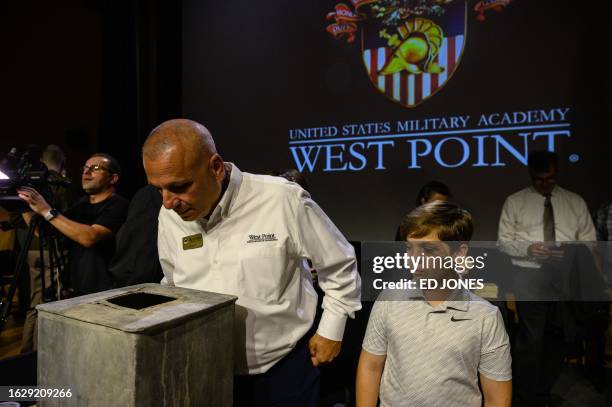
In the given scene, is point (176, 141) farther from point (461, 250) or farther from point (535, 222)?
point (535, 222)

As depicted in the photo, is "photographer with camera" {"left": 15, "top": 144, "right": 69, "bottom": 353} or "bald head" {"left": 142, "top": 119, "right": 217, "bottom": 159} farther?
"photographer with camera" {"left": 15, "top": 144, "right": 69, "bottom": 353}

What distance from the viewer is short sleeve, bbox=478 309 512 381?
3.89ft

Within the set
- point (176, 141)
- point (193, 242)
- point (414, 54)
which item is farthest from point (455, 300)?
point (414, 54)

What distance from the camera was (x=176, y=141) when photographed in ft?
3.42

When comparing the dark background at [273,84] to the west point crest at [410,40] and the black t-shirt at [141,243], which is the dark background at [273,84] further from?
the black t-shirt at [141,243]

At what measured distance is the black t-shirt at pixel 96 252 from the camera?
2.30 m

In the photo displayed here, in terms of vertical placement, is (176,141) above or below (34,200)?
above

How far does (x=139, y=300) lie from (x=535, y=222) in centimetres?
281

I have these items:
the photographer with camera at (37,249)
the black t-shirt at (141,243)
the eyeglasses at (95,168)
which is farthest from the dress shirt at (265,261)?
the photographer with camera at (37,249)

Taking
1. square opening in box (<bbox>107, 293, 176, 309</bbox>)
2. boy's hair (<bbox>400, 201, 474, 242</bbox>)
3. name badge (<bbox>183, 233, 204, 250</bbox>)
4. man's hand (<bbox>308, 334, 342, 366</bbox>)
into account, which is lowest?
man's hand (<bbox>308, 334, 342, 366</bbox>)

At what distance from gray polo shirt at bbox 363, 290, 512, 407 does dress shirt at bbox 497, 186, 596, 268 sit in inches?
73.7

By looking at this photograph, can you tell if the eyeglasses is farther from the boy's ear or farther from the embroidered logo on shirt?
the boy's ear

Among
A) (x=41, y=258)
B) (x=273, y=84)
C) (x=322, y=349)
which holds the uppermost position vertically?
(x=273, y=84)

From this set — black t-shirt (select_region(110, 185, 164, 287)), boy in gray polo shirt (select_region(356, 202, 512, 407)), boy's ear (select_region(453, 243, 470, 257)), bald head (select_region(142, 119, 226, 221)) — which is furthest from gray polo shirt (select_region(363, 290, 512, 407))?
black t-shirt (select_region(110, 185, 164, 287))
